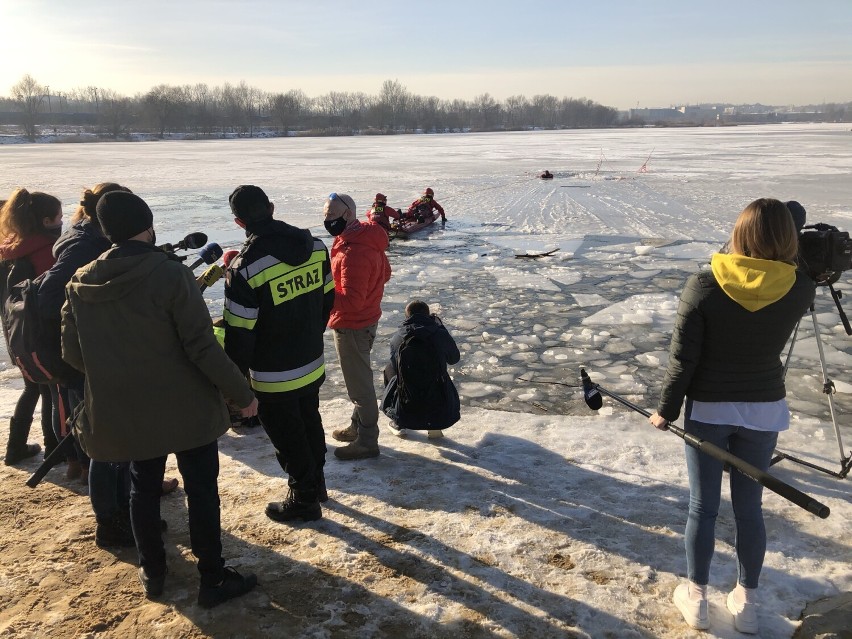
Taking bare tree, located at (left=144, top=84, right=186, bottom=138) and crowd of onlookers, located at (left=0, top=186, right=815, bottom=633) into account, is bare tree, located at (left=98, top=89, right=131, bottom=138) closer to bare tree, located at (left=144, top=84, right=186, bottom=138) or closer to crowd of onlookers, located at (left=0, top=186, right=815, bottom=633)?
bare tree, located at (left=144, top=84, right=186, bottom=138)

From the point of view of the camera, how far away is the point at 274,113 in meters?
112

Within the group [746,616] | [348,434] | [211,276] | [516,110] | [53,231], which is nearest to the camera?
[746,616]

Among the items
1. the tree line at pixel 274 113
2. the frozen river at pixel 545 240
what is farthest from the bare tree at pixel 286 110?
the frozen river at pixel 545 240

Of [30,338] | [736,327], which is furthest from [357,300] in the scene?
[736,327]

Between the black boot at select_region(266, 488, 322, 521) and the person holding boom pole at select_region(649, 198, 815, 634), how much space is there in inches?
71.0

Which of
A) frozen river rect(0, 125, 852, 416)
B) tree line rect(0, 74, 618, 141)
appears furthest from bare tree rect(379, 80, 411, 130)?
frozen river rect(0, 125, 852, 416)

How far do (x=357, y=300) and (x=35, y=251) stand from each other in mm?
1826

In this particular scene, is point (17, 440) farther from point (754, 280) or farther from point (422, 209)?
point (422, 209)

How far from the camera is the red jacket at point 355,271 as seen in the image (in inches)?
144

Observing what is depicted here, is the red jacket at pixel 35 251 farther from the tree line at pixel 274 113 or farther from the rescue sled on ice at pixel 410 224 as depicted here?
the tree line at pixel 274 113

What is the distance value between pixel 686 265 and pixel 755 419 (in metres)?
7.56

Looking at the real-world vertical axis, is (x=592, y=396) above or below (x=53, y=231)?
below

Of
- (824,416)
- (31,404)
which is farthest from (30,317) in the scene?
(824,416)

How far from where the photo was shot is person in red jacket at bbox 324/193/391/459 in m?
3.61
